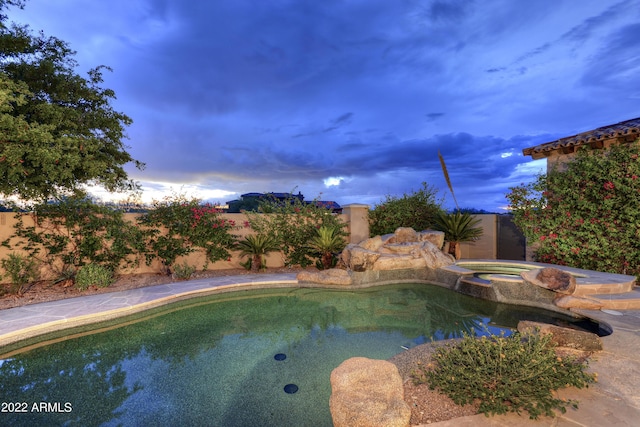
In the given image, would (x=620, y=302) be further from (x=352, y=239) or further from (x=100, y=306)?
(x=100, y=306)

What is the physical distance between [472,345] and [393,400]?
3.54 ft

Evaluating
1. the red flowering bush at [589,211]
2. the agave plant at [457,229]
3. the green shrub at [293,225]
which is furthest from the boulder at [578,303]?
the green shrub at [293,225]

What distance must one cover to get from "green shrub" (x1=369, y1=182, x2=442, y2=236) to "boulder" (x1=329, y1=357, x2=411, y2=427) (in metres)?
8.41

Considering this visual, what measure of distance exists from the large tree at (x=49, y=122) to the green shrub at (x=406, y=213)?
8.60 meters

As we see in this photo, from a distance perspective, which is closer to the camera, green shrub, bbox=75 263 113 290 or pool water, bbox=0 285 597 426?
pool water, bbox=0 285 597 426

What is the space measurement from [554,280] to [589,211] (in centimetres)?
343

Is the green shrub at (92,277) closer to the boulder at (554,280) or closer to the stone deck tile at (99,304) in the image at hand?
the stone deck tile at (99,304)

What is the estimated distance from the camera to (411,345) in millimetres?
4383

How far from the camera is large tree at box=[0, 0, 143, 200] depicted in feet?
20.2

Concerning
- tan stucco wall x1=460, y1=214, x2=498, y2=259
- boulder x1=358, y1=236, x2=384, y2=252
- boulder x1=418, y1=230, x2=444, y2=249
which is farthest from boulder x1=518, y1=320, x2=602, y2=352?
tan stucco wall x1=460, y1=214, x2=498, y2=259

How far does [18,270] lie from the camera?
6.82 m

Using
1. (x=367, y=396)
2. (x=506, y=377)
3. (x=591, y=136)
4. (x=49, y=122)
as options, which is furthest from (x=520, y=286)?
(x=49, y=122)

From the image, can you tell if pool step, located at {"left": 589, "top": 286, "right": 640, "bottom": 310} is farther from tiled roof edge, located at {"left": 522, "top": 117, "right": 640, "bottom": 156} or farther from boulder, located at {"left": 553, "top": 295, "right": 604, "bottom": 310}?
tiled roof edge, located at {"left": 522, "top": 117, "right": 640, "bottom": 156}

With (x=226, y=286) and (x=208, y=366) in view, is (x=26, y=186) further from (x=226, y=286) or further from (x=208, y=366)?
(x=208, y=366)
